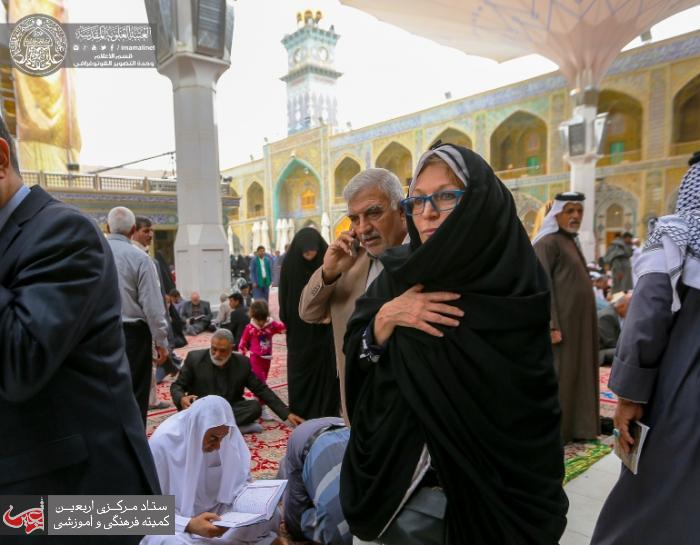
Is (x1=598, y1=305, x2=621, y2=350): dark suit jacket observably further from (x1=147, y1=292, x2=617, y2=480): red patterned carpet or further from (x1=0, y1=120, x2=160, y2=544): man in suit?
(x1=0, y1=120, x2=160, y2=544): man in suit

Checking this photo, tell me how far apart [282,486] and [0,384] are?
3.83 feet

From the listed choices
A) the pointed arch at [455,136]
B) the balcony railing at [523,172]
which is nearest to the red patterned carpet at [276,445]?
the balcony railing at [523,172]

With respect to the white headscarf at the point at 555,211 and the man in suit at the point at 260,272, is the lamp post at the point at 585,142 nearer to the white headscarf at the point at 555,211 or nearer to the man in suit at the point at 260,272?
the man in suit at the point at 260,272

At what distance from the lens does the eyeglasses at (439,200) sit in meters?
0.85

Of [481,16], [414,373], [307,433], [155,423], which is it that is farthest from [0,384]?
[481,16]

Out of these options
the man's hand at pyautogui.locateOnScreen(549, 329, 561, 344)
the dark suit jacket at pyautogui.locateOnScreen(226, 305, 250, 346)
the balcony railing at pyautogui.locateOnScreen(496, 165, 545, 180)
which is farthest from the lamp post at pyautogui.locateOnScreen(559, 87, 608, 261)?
the man's hand at pyautogui.locateOnScreen(549, 329, 561, 344)

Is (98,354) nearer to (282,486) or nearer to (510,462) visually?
(510,462)

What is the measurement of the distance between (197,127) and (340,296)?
549cm

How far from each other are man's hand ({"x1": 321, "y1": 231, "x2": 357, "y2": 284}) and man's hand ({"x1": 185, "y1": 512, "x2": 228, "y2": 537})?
880 mm

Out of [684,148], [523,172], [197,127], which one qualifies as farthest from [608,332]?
[523,172]

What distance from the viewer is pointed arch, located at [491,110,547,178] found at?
49.8ft

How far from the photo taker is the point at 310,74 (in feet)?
90.5

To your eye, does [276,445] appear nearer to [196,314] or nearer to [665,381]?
[665,381]

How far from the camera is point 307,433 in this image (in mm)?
1587
